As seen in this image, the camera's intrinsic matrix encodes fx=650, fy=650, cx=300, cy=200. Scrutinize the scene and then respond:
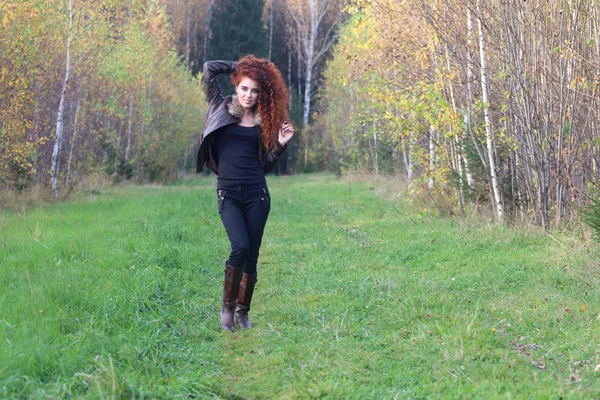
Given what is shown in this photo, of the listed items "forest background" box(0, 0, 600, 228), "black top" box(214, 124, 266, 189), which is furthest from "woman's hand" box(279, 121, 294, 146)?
"forest background" box(0, 0, 600, 228)

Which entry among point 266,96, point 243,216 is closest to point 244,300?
point 243,216

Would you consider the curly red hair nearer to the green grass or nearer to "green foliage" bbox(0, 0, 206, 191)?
the green grass

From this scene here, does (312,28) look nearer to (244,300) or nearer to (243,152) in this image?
(243,152)

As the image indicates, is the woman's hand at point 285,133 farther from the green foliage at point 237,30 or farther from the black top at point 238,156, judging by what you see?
the green foliage at point 237,30

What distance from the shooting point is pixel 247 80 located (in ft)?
17.2

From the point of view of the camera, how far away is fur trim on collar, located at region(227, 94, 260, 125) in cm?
519

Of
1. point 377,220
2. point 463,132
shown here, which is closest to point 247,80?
point 463,132

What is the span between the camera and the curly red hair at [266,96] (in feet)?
17.2

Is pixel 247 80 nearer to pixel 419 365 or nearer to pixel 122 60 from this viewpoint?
pixel 419 365

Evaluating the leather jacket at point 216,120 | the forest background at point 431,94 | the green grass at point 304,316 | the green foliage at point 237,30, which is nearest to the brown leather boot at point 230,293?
the green grass at point 304,316

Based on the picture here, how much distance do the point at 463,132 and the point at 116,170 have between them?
1521cm

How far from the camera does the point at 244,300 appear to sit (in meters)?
5.34

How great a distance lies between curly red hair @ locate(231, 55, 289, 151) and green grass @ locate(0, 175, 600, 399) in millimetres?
1558

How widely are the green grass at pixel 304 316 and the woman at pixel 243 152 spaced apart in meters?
0.43
